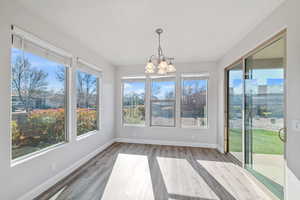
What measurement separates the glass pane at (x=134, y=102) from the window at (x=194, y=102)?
4.42 feet

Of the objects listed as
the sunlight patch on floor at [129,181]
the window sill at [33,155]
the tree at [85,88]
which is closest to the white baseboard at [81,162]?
the window sill at [33,155]

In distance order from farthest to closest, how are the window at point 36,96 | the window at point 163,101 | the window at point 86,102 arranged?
the window at point 163,101 < the window at point 86,102 < the window at point 36,96

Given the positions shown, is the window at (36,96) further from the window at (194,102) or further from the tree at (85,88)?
the window at (194,102)

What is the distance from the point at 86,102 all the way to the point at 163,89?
2.38 metres

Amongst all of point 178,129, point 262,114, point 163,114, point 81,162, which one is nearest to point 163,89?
point 163,114

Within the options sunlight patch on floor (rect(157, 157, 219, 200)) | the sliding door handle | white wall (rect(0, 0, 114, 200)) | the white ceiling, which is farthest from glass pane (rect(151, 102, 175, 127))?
the sliding door handle

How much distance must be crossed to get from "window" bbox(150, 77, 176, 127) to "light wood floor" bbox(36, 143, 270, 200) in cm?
121

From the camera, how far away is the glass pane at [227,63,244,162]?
3.00 meters

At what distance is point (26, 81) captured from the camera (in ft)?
6.69

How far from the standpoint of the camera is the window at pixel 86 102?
3104mm

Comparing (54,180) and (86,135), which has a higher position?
(86,135)

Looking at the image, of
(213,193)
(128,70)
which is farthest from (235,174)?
(128,70)

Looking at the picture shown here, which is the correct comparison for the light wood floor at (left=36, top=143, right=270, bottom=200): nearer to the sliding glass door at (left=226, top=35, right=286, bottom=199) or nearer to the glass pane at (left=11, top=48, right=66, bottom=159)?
the sliding glass door at (left=226, top=35, right=286, bottom=199)

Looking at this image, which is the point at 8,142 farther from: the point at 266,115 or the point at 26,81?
the point at 266,115
